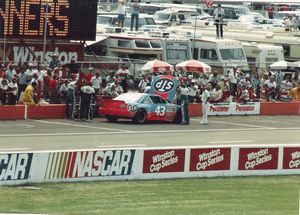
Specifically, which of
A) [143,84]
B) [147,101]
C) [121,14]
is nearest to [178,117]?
[147,101]

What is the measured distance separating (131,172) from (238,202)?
2793 mm

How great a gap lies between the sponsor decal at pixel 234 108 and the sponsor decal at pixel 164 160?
1343 centimetres

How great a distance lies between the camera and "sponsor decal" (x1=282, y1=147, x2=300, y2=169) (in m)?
26.0

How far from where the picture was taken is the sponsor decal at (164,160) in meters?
23.5

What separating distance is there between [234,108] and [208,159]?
1392 cm

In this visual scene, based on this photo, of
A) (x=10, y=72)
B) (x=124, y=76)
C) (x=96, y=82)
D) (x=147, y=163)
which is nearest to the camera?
(x=147, y=163)

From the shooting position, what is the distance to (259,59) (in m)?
46.9

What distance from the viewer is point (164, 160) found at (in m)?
23.8

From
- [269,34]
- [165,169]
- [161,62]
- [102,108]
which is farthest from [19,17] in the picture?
[269,34]

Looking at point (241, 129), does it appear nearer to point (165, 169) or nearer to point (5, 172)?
point (165, 169)

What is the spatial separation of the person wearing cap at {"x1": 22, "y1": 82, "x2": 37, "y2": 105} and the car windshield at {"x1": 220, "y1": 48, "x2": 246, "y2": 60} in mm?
12768

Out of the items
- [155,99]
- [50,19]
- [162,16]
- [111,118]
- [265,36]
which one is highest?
[50,19]

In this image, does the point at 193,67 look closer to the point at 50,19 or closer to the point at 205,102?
the point at 205,102

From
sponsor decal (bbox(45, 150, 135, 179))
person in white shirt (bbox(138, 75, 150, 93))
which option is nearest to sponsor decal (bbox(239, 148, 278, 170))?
sponsor decal (bbox(45, 150, 135, 179))
